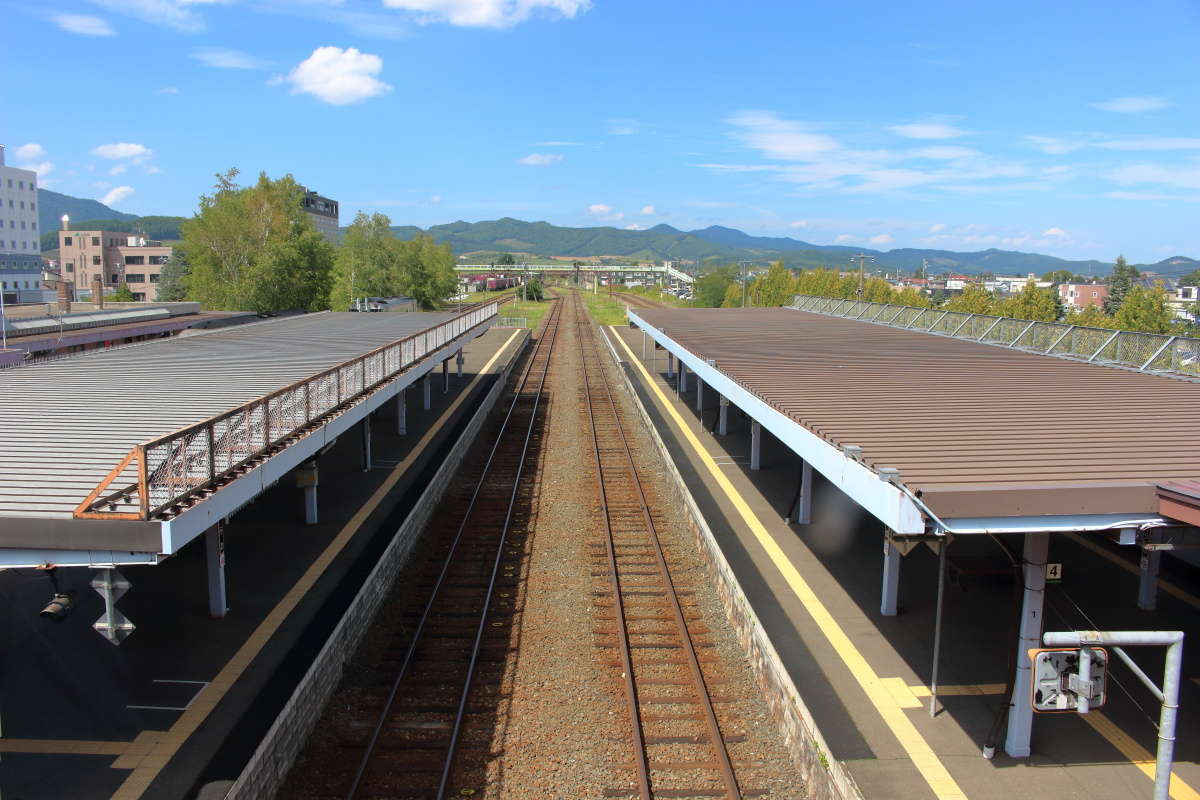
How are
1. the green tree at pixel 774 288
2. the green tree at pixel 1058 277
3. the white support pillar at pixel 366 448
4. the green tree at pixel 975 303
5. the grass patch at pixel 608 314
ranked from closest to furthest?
the white support pillar at pixel 366 448
the green tree at pixel 975 303
the green tree at pixel 774 288
the grass patch at pixel 608 314
the green tree at pixel 1058 277

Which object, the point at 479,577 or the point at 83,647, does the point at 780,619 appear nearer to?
the point at 479,577

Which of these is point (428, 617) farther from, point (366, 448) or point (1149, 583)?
point (1149, 583)

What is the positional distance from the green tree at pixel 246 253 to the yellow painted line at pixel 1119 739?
4354 cm

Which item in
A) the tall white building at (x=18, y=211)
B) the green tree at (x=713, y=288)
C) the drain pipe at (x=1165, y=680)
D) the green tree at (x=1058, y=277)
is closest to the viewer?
the drain pipe at (x=1165, y=680)

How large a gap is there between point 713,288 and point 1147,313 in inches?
1907

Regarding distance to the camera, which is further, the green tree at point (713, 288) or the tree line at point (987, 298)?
the green tree at point (713, 288)

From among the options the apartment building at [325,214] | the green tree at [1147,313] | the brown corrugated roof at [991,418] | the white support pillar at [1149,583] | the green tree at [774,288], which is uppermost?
the apartment building at [325,214]

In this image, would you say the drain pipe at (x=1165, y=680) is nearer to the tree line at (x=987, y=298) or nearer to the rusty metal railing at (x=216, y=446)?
the rusty metal railing at (x=216, y=446)

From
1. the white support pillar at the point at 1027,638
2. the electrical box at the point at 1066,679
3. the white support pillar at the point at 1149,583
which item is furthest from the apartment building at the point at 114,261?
the electrical box at the point at 1066,679

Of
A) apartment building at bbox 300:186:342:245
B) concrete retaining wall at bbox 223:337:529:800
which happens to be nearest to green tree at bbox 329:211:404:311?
concrete retaining wall at bbox 223:337:529:800

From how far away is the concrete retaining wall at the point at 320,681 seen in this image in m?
6.96

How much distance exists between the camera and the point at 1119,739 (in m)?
7.87

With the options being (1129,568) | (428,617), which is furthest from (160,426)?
(1129,568)

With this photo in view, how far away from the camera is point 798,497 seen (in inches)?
558
